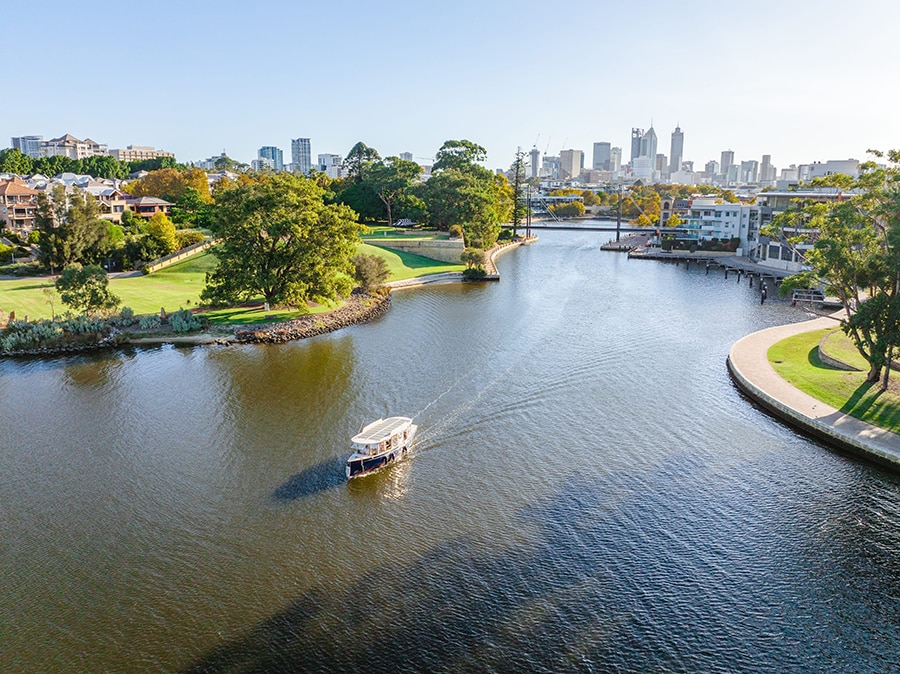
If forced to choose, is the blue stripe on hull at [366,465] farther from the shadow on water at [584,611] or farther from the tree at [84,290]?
the tree at [84,290]

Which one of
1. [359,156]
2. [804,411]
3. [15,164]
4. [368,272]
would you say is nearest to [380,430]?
[804,411]

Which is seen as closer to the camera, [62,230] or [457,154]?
[62,230]

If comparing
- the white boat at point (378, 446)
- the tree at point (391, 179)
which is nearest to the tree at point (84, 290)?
the white boat at point (378, 446)

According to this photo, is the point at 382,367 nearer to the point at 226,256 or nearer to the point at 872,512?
the point at 226,256

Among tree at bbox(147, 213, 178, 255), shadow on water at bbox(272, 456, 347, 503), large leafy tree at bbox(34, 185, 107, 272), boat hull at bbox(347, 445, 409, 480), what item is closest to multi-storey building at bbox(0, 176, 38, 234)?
tree at bbox(147, 213, 178, 255)

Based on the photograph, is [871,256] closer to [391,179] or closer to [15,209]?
[391,179]

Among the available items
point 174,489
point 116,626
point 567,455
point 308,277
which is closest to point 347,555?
point 116,626
